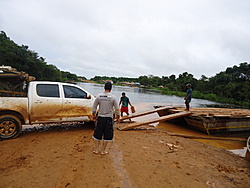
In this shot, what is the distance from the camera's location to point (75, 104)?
16.5ft

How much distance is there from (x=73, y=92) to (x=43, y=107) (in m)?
1.04

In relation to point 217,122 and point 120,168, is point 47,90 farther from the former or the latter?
point 217,122

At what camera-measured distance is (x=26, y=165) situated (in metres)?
2.92

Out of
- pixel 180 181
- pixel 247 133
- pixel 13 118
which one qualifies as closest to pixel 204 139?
pixel 247 133

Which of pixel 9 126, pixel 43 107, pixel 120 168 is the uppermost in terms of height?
pixel 43 107

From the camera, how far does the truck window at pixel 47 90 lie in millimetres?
4688

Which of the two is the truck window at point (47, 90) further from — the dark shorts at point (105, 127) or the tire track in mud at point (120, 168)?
the tire track in mud at point (120, 168)

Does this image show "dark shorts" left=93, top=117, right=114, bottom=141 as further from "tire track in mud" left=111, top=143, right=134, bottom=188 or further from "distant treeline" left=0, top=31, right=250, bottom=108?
"distant treeline" left=0, top=31, right=250, bottom=108

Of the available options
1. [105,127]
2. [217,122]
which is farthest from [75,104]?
[217,122]

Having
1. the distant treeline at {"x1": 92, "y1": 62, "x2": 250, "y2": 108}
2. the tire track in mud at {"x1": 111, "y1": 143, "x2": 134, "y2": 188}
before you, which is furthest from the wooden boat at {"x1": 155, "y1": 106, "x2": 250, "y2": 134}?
the distant treeline at {"x1": 92, "y1": 62, "x2": 250, "y2": 108}

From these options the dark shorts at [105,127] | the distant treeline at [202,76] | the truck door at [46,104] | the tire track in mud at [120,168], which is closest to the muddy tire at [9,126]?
the truck door at [46,104]

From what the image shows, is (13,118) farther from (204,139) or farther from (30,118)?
(204,139)

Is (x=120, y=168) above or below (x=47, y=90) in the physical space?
below

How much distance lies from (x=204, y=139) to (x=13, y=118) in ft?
23.8
